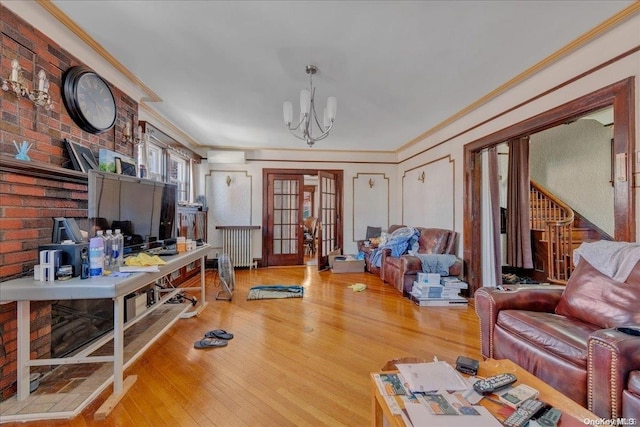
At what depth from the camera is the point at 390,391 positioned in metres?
1.08

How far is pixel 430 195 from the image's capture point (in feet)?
15.4

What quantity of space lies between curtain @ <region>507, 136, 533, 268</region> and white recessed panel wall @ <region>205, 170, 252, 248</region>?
183 inches

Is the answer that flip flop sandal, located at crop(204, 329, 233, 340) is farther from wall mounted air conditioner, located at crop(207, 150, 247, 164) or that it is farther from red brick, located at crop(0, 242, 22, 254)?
wall mounted air conditioner, located at crop(207, 150, 247, 164)

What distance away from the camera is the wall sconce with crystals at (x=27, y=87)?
63.1 inches

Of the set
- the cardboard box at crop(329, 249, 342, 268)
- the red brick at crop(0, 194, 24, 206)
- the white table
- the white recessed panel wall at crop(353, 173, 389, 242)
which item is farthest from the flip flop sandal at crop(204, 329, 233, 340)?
the white recessed panel wall at crop(353, 173, 389, 242)

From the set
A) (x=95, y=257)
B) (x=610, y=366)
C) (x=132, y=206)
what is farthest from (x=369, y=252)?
(x=95, y=257)

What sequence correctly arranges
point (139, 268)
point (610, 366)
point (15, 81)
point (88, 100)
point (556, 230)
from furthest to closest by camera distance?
point (556, 230) < point (88, 100) < point (139, 268) < point (15, 81) < point (610, 366)

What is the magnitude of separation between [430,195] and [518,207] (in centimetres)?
126

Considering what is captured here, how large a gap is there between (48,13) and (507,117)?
3.98m

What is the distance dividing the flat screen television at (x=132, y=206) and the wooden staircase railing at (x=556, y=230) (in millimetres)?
4875

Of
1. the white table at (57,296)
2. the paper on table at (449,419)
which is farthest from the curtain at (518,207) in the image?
the white table at (57,296)

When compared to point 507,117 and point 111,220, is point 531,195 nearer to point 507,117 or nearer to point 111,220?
point 507,117

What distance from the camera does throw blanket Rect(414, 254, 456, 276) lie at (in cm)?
362

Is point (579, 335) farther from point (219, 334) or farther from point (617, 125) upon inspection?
point (219, 334)
